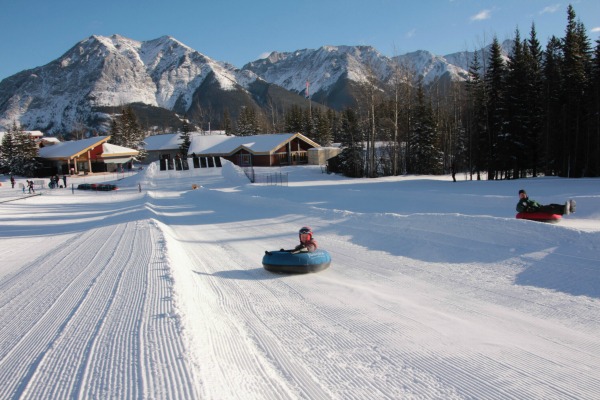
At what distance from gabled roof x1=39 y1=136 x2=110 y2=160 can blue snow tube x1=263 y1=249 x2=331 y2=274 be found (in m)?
56.4

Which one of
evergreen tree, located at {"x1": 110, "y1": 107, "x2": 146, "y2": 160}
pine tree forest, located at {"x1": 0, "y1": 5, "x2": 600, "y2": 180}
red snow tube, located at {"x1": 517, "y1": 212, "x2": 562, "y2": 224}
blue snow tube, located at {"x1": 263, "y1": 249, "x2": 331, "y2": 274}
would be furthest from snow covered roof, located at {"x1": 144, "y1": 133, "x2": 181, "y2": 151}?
blue snow tube, located at {"x1": 263, "y1": 249, "x2": 331, "y2": 274}

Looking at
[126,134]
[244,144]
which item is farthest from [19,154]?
[244,144]

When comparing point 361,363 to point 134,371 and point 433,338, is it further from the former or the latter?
point 134,371

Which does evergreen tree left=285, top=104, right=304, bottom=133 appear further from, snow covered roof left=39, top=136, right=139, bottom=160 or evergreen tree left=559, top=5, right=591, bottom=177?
evergreen tree left=559, top=5, right=591, bottom=177

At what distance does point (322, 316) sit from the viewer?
260 inches

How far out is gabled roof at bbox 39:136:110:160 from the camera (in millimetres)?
56647

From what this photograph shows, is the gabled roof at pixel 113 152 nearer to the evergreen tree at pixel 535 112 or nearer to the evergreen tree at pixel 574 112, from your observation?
the evergreen tree at pixel 535 112

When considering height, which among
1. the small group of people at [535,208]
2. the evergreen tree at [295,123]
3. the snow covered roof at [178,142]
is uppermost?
the evergreen tree at [295,123]

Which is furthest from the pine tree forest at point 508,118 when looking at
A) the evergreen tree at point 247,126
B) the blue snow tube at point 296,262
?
the evergreen tree at point 247,126

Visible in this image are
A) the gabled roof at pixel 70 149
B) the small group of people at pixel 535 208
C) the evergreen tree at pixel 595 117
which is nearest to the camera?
the small group of people at pixel 535 208

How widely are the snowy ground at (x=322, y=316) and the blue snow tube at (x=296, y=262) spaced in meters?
0.27

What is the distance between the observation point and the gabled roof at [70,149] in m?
56.6

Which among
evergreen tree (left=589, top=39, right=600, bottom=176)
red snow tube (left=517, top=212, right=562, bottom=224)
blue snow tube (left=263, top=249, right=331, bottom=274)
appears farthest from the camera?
evergreen tree (left=589, top=39, right=600, bottom=176)

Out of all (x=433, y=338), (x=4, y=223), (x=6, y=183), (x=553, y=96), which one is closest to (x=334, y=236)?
(x=433, y=338)
